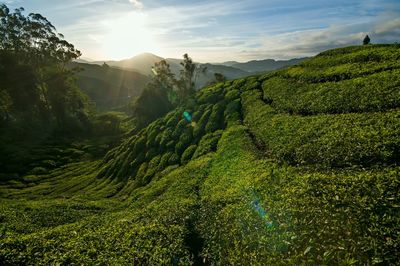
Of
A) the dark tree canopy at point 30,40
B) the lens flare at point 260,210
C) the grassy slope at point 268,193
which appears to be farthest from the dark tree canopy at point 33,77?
the lens flare at point 260,210

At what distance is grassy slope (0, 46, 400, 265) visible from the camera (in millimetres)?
16500

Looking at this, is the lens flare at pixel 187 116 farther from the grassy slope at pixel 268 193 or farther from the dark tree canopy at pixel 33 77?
the dark tree canopy at pixel 33 77

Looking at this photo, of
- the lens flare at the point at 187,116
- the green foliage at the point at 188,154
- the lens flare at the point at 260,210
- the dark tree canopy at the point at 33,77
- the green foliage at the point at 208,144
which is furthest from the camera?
the dark tree canopy at the point at 33,77

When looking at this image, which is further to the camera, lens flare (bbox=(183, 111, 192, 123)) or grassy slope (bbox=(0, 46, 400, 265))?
lens flare (bbox=(183, 111, 192, 123))

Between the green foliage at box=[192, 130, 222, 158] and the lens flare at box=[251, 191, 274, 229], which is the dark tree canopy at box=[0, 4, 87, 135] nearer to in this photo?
the green foliage at box=[192, 130, 222, 158]

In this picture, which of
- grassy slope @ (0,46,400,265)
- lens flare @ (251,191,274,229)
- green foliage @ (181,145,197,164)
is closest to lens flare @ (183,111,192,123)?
grassy slope @ (0,46,400,265)

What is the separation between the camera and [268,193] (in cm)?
2378

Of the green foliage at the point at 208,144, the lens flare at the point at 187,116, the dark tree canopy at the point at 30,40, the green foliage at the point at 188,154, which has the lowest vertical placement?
the green foliage at the point at 188,154

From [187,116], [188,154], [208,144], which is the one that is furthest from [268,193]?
[187,116]

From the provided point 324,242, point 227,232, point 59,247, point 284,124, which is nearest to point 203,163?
point 284,124

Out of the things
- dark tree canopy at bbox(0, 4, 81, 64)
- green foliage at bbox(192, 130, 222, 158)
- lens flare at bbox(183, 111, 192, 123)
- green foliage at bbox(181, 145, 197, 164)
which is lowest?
green foliage at bbox(181, 145, 197, 164)

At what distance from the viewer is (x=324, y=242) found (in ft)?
49.8

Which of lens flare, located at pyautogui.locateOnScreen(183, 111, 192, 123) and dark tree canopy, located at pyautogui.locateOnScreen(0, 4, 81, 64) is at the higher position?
dark tree canopy, located at pyautogui.locateOnScreen(0, 4, 81, 64)

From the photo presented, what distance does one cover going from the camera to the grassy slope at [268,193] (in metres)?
16.5
